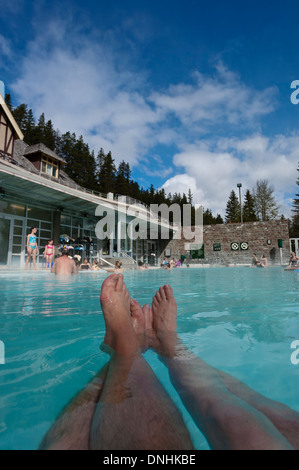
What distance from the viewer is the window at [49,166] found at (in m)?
15.5

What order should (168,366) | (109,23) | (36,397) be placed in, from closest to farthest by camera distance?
1. (36,397)
2. (168,366)
3. (109,23)

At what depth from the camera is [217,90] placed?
9836 millimetres

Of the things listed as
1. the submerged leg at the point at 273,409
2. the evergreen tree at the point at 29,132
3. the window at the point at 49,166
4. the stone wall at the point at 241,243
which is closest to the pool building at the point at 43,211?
the window at the point at 49,166

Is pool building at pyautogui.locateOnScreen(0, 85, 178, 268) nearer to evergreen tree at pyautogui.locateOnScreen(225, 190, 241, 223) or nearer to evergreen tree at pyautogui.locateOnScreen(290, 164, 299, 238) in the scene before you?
evergreen tree at pyautogui.locateOnScreen(290, 164, 299, 238)

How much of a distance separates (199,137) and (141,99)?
20.5 feet

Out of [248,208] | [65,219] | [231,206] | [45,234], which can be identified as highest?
[231,206]

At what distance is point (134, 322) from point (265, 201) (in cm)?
3074

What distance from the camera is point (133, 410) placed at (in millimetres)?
744

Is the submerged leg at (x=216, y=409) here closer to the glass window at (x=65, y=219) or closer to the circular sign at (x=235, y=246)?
the glass window at (x=65, y=219)

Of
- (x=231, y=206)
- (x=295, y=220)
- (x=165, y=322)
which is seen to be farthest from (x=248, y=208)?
(x=165, y=322)

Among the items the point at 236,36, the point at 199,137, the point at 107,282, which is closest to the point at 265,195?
the point at 199,137

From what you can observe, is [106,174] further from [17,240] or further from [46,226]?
[17,240]

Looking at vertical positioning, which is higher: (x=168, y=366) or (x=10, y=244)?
(x=10, y=244)
